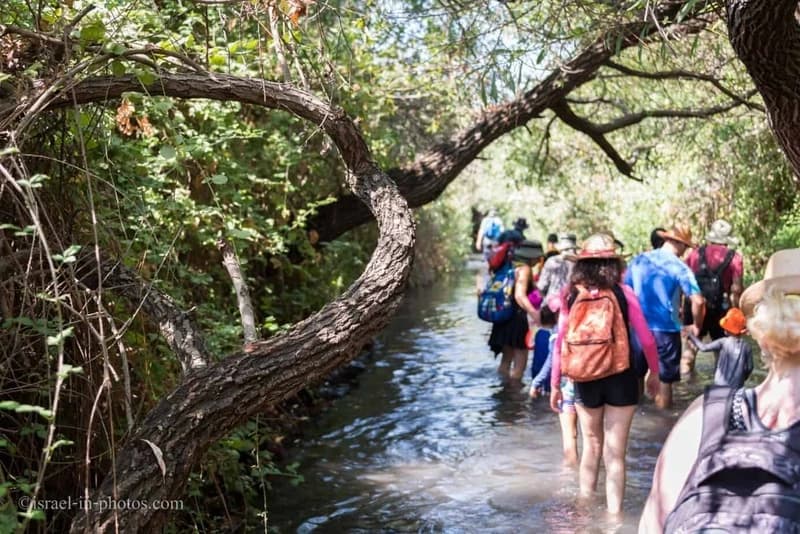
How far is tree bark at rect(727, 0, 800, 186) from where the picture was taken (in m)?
3.98

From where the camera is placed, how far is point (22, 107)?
3.57m

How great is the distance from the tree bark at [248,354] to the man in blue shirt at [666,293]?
472 centimetres

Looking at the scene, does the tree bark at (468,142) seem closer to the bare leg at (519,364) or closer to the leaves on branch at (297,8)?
the bare leg at (519,364)

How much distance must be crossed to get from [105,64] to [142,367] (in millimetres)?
1716

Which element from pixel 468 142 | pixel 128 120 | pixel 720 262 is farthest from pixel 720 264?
pixel 128 120

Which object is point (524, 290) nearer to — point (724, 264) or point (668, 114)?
point (724, 264)

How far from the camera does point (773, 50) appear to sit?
4164 mm

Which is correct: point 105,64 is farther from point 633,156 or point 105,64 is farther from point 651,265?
point 633,156

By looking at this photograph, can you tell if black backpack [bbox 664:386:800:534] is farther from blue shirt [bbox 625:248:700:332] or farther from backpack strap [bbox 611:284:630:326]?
blue shirt [bbox 625:248:700:332]

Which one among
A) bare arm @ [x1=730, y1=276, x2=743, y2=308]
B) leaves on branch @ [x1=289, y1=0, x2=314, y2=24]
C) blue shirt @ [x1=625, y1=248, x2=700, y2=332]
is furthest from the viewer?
bare arm @ [x1=730, y1=276, x2=743, y2=308]

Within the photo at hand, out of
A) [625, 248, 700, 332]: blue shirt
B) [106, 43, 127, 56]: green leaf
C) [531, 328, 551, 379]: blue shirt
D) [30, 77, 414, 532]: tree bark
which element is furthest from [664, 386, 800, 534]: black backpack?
[531, 328, 551, 379]: blue shirt

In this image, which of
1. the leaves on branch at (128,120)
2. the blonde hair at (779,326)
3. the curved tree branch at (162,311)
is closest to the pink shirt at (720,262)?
the leaves on branch at (128,120)

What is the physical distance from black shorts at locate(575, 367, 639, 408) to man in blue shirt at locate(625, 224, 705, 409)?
3071 millimetres

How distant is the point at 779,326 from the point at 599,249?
3.18 meters
